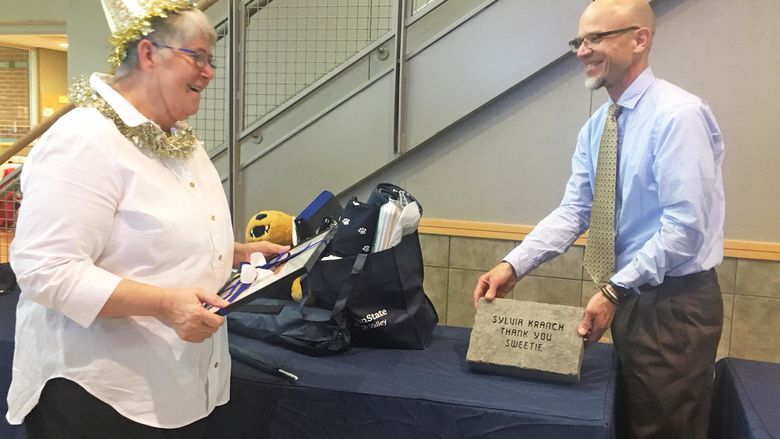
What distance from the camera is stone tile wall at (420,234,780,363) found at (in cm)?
269

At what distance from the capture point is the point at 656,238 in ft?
4.99

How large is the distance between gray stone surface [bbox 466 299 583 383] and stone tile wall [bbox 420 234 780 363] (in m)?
1.31

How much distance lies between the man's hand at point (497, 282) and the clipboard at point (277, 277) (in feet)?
1.68

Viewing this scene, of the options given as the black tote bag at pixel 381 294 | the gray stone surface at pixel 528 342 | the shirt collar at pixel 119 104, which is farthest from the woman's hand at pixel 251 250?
the gray stone surface at pixel 528 342

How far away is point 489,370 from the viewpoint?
Result: 5.18ft

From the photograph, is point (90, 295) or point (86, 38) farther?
point (86, 38)

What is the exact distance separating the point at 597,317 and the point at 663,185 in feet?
1.19

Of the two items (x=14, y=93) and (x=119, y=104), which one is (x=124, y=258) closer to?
(x=119, y=104)

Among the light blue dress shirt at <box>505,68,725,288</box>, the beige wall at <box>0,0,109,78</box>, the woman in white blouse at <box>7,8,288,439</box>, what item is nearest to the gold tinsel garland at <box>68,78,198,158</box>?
the woman in white blouse at <box>7,8,288,439</box>

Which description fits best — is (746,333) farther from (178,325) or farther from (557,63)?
(178,325)

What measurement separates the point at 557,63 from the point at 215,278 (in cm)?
211

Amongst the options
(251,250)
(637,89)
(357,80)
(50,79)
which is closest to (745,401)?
(637,89)

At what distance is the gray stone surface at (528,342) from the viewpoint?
1.51 m

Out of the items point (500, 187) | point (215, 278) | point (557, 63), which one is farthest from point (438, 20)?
point (215, 278)
